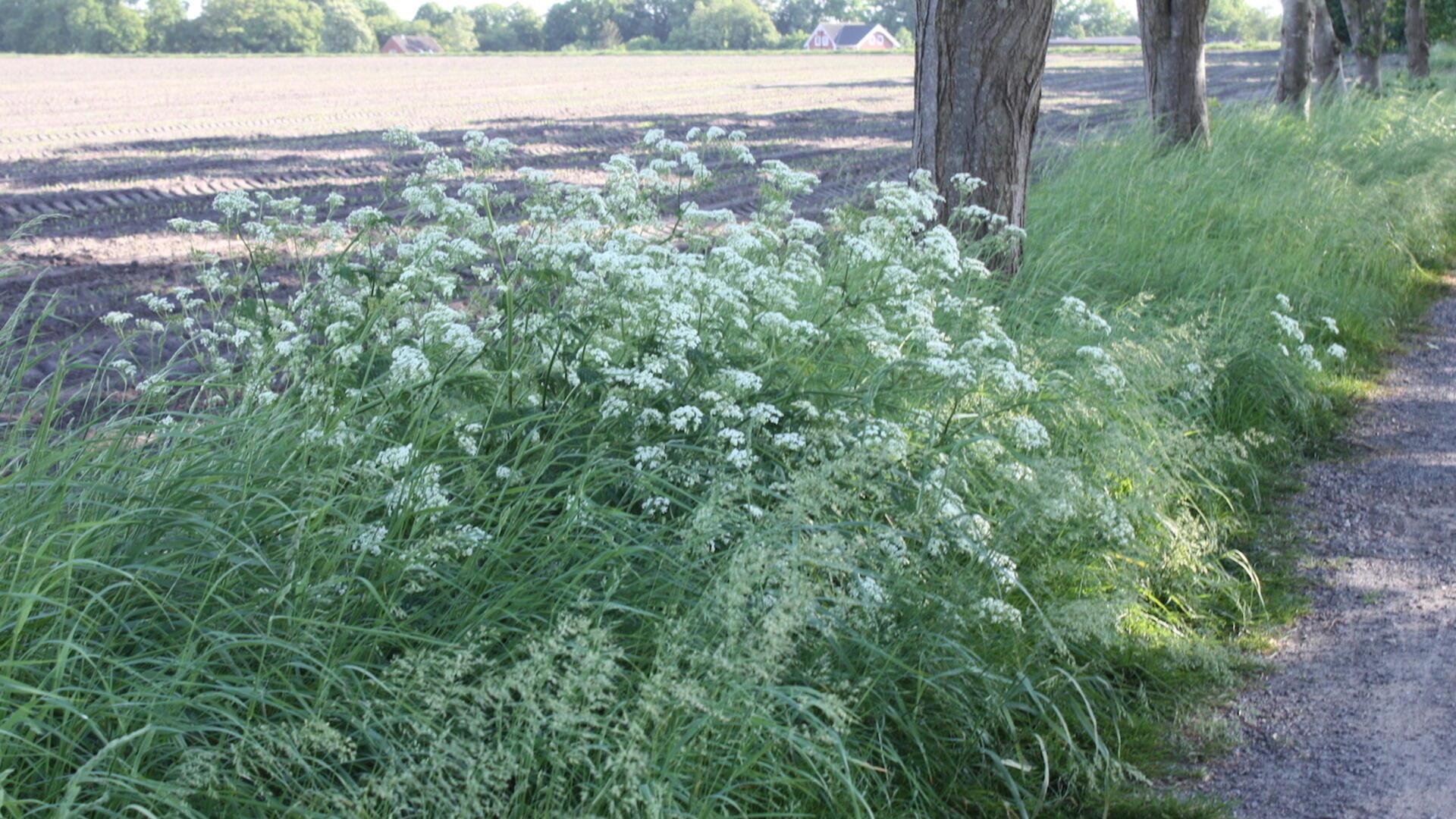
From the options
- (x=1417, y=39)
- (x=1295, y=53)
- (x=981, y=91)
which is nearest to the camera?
(x=981, y=91)

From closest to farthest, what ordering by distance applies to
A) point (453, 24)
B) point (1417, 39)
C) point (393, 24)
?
1. point (1417, 39)
2. point (393, 24)
3. point (453, 24)

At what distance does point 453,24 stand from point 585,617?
3459 inches

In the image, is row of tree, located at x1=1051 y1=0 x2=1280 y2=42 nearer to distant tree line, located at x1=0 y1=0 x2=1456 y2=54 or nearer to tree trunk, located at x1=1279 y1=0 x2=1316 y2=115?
distant tree line, located at x1=0 y1=0 x2=1456 y2=54

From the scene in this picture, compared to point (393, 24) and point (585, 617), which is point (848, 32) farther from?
point (585, 617)

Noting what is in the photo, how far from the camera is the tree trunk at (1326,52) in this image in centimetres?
1628

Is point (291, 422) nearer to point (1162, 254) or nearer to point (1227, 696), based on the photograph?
point (1227, 696)

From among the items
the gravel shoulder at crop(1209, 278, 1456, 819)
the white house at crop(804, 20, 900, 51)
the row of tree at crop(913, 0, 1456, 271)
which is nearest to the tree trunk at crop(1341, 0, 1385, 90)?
the row of tree at crop(913, 0, 1456, 271)

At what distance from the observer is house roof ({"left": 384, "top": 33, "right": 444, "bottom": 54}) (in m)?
71.7

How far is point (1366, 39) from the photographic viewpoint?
693 inches

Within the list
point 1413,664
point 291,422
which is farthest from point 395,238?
point 1413,664

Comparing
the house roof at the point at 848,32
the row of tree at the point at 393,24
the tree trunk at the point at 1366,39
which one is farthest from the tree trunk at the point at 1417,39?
the house roof at the point at 848,32

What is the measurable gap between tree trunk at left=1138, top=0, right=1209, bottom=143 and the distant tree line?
33.5m

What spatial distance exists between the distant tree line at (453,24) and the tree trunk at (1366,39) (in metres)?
25.3

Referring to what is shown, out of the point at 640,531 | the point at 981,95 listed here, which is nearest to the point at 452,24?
the point at 981,95
